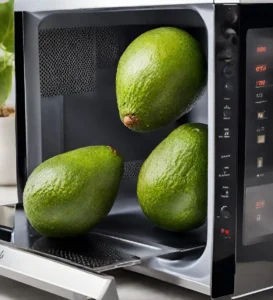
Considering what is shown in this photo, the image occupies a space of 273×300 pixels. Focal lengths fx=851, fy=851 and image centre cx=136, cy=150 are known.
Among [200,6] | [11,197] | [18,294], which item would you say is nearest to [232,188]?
[200,6]

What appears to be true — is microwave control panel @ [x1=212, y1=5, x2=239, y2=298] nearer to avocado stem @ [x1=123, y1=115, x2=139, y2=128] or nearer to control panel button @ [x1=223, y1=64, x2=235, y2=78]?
control panel button @ [x1=223, y1=64, x2=235, y2=78]

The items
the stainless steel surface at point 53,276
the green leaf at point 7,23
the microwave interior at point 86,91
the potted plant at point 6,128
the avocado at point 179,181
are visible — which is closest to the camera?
the stainless steel surface at point 53,276

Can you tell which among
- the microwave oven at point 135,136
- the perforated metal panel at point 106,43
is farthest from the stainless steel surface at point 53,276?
the perforated metal panel at point 106,43

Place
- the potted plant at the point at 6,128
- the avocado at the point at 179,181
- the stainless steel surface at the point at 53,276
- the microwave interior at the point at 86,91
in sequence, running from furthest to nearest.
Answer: the potted plant at the point at 6,128, the microwave interior at the point at 86,91, the avocado at the point at 179,181, the stainless steel surface at the point at 53,276

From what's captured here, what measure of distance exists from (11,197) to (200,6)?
2.33ft

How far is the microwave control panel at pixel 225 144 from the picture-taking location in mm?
865

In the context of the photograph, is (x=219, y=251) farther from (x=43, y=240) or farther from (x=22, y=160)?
(x=22, y=160)

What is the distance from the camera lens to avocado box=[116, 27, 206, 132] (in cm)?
Answer: 95

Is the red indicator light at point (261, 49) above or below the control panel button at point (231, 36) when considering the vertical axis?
below

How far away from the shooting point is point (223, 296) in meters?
0.90

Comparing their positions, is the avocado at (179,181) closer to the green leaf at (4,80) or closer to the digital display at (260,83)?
the digital display at (260,83)

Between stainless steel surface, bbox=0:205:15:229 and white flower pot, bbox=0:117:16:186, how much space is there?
425 mm

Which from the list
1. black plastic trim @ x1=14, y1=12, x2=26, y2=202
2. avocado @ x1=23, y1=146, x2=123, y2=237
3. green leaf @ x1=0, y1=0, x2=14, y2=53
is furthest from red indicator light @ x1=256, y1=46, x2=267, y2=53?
green leaf @ x1=0, y1=0, x2=14, y2=53

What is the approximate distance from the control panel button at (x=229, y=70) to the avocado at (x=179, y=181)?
0.41ft
